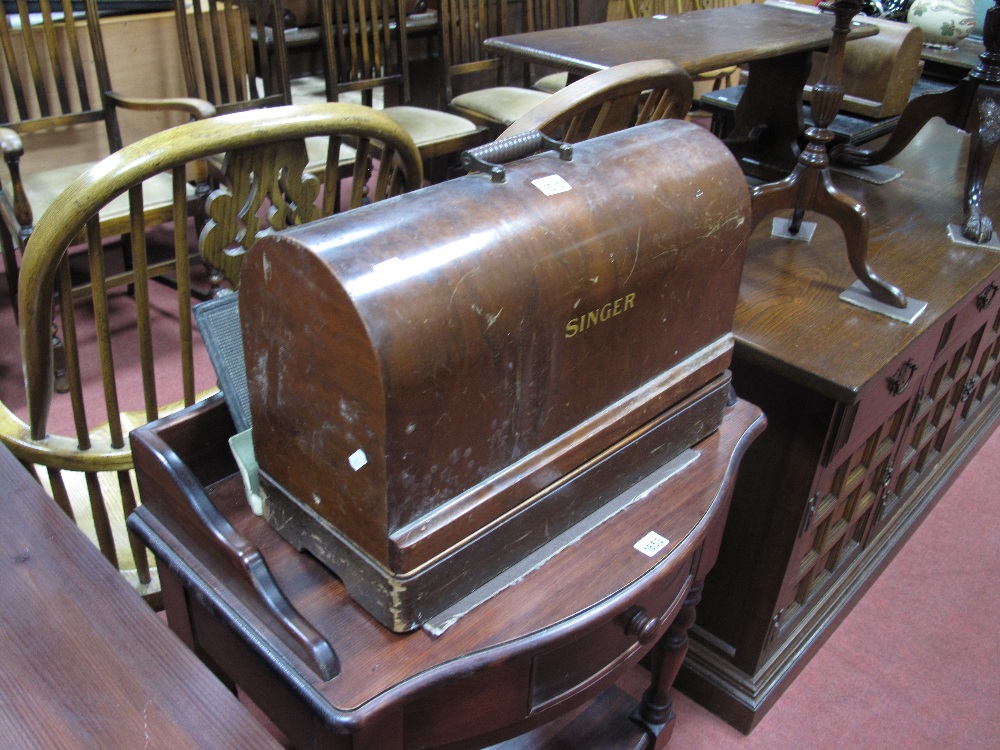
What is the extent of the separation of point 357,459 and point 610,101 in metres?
0.61

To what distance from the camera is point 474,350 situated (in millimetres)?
687

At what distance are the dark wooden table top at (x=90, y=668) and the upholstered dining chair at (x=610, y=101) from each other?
0.56 m

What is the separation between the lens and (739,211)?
0.92 meters

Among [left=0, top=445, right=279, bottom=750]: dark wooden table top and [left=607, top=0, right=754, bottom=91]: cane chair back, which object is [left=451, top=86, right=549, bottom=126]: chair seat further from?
[left=0, top=445, right=279, bottom=750]: dark wooden table top

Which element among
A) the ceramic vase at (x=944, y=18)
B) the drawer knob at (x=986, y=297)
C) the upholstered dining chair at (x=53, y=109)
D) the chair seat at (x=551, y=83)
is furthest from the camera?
the chair seat at (x=551, y=83)

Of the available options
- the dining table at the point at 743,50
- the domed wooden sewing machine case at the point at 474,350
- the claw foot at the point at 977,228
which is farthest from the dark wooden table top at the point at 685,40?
the domed wooden sewing machine case at the point at 474,350

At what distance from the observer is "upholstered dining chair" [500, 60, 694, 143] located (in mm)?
949

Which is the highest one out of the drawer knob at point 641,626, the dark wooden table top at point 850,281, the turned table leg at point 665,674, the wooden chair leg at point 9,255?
the dark wooden table top at point 850,281

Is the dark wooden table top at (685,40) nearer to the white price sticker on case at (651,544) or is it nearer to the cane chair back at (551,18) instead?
the white price sticker on case at (651,544)

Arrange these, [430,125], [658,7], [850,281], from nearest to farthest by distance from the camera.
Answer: [850,281], [430,125], [658,7]

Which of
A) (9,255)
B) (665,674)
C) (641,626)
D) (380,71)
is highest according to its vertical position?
(380,71)

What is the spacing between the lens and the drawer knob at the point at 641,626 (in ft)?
2.89

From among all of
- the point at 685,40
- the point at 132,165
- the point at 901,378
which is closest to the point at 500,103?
the point at 685,40

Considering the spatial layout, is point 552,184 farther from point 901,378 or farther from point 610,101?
point 901,378
